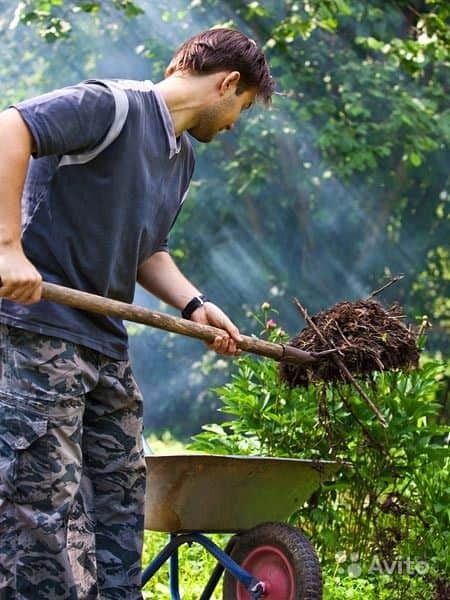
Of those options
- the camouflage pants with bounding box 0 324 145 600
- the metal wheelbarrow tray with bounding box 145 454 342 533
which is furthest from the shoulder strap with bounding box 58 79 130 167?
the metal wheelbarrow tray with bounding box 145 454 342 533

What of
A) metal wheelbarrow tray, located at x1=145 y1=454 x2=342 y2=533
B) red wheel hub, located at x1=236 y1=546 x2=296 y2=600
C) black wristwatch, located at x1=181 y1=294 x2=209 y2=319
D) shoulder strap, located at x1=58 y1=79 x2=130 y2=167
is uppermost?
shoulder strap, located at x1=58 y1=79 x2=130 y2=167

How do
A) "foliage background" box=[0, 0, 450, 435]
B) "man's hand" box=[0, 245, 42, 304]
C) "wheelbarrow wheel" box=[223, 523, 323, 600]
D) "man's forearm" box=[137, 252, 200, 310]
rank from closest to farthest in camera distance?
"man's hand" box=[0, 245, 42, 304] → "wheelbarrow wheel" box=[223, 523, 323, 600] → "man's forearm" box=[137, 252, 200, 310] → "foliage background" box=[0, 0, 450, 435]

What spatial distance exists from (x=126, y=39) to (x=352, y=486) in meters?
6.84

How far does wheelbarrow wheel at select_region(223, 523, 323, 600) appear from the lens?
315 centimetres

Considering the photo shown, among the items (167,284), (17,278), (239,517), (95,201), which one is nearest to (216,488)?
(239,517)

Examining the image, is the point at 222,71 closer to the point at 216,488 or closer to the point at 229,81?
the point at 229,81

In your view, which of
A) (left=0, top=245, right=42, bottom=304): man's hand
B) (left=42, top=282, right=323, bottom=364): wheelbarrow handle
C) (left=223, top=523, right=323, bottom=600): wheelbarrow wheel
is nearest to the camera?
(left=0, top=245, right=42, bottom=304): man's hand

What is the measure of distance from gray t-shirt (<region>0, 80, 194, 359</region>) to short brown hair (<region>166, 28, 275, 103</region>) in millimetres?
171

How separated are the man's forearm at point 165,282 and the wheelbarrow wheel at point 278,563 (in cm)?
80

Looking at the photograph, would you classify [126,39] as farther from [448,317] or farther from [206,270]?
[448,317]

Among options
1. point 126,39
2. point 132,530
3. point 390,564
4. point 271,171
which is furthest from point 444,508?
point 126,39

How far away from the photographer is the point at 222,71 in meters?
2.88

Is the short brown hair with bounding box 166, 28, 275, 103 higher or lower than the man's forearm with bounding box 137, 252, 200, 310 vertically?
higher

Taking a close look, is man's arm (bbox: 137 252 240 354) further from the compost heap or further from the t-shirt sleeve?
the t-shirt sleeve
